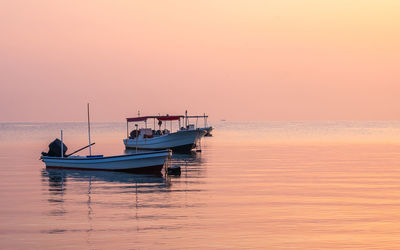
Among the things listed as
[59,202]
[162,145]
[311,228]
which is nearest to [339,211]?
[311,228]

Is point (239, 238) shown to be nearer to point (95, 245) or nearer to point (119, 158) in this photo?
point (95, 245)

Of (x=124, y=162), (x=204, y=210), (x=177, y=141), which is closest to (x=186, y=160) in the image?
(x=177, y=141)

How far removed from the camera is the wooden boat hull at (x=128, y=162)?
4519 cm

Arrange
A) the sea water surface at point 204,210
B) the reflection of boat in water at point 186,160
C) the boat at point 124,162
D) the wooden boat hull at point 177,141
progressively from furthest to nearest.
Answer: the wooden boat hull at point 177,141
the reflection of boat in water at point 186,160
the boat at point 124,162
the sea water surface at point 204,210

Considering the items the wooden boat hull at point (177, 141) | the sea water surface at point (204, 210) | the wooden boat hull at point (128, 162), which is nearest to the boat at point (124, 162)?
the wooden boat hull at point (128, 162)

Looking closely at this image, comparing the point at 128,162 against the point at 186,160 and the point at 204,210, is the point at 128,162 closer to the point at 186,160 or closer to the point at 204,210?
the point at 186,160

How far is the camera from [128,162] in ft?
150

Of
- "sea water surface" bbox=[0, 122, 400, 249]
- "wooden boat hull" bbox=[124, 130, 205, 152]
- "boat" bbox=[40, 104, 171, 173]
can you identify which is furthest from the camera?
"wooden boat hull" bbox=[124, 130, 205, 152]

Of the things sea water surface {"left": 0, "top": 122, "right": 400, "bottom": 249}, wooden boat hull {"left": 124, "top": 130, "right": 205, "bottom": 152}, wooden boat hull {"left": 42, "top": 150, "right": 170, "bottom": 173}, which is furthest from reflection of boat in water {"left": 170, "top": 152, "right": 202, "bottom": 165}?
sea water surface {"left": 0, "top": 122, "right": 400, "bottom": 249}

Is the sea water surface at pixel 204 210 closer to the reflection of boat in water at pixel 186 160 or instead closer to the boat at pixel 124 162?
the boat at pixel 124 162

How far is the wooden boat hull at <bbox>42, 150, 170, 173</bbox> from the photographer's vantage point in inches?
1779

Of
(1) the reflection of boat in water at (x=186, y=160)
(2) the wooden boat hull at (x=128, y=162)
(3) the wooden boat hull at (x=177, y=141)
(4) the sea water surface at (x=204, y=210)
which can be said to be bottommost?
(4) the sea water surface at (x=204, y=210)

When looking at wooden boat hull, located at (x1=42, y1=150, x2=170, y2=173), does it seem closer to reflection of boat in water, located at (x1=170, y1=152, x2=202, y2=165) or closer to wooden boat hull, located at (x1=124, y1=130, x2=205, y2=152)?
reflection of boat in water, located at (x1=170, y1=152, x2=202, y2=165)

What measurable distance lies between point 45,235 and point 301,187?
695 inches
